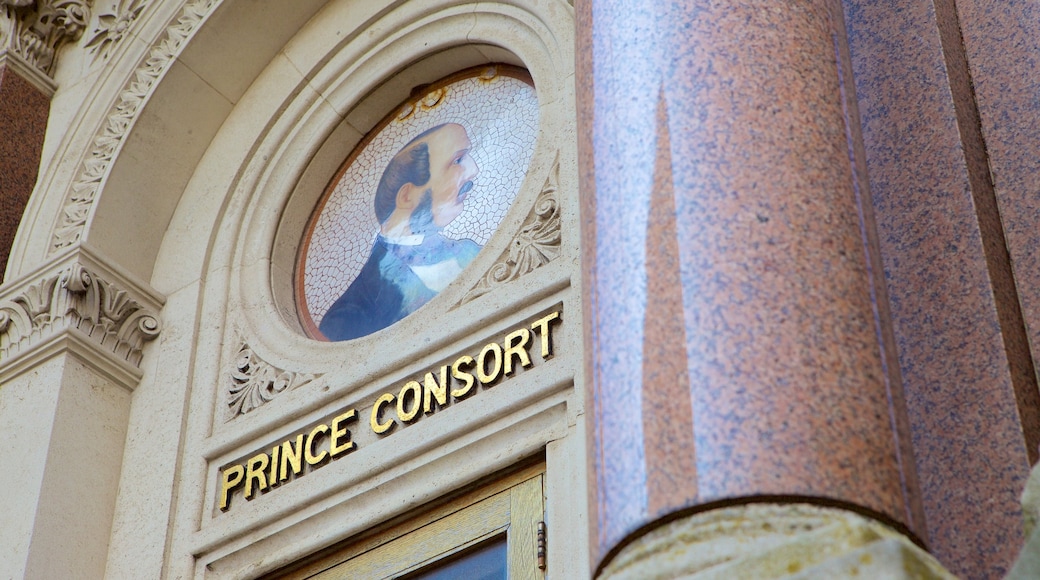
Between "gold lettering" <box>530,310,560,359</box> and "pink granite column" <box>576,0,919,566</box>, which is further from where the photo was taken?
"gold lettering" <box>530,310,560,359</box>

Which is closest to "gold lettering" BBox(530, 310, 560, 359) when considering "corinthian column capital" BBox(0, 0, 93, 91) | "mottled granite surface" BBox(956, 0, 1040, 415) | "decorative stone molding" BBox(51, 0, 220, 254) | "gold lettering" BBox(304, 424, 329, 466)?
"gold lettering" BBox(304, 424, 329, 466)

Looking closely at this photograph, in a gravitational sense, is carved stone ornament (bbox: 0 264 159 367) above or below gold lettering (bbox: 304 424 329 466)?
above

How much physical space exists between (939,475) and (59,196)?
4781mm

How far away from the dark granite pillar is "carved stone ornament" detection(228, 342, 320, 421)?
153cm

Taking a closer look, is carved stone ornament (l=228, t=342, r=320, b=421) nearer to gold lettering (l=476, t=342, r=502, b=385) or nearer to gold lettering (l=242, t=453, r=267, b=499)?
gold lettering (l=242, t=453, r=267, b=499)

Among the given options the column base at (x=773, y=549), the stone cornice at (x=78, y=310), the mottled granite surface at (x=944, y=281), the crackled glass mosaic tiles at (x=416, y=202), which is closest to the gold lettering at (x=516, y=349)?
the crackled glass mosaic tiles at (x=416, y=202)

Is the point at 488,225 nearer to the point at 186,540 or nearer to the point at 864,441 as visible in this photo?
the point at 186,540

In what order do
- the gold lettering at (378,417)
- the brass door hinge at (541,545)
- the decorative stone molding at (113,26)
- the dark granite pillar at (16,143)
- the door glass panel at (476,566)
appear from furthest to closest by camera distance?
the decorative stone molding at (113,26) < the dark granite pillar at (16,143) < the gold lettering at (378,417) < the door glass panel at (476,566) < the brass door hinge at (541,545)

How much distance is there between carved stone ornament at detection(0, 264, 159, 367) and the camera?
636 centimetres

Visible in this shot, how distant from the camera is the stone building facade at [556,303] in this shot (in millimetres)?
2873

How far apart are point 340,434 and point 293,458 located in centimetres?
24

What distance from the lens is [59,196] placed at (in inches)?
274

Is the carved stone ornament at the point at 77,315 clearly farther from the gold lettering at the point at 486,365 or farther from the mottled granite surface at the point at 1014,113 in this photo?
the mottled granite surface at the point at 1014,113

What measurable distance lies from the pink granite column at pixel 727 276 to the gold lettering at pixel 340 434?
2174 mm
